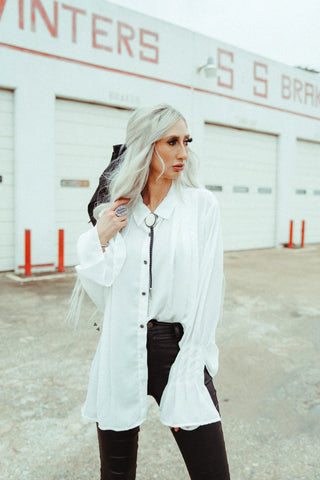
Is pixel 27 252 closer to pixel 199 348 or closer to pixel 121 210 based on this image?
Answer: pixel 121 210

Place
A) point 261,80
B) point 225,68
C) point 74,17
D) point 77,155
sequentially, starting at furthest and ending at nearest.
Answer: point 261,80, point 225,68, point 77,155, point 74,17

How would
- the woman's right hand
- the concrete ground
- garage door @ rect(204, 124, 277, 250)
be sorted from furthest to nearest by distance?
1. garage door @ rect(204, 124, 277, 250)
2. the concrete ground
3. the woman's right hand

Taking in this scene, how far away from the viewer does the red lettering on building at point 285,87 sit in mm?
11695

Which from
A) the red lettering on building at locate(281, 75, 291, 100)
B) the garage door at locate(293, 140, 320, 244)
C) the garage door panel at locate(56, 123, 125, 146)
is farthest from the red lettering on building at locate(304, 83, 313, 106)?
the garage door panel at locate(56, 123, 125, 146)

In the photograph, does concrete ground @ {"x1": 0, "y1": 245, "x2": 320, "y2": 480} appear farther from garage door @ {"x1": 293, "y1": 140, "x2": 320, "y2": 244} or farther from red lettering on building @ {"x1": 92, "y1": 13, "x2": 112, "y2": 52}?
garage door @ {"x1": 293, "y1": 140, "x2": 320, "y2": 244}

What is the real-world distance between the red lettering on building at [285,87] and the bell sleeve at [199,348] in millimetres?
11509

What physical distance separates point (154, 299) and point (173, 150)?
554 mm

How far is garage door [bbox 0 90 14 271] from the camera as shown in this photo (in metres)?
7.37

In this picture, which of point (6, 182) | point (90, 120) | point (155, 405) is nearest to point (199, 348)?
point (155, 405)

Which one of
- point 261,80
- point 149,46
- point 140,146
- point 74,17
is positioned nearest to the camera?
point 140,146

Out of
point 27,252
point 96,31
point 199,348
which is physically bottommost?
point 27,252

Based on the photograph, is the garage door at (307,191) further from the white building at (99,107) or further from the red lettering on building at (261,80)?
the red lettering on building at (261,80)

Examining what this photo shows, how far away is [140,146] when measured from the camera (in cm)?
153

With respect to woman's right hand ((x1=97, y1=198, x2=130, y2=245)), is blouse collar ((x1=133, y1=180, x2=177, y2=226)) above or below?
above
